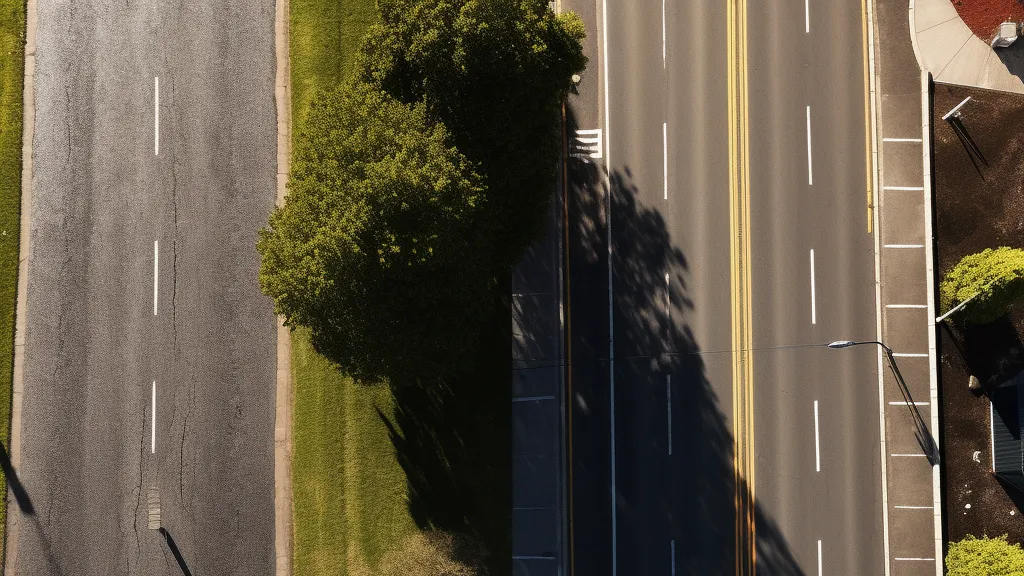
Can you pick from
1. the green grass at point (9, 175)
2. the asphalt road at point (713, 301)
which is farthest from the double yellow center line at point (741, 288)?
the green grass at point (9, 175)

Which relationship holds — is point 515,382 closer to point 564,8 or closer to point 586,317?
point 586,317

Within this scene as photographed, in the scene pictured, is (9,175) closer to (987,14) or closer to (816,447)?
(816,447)

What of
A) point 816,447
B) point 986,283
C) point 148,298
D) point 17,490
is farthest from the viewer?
point 148,298

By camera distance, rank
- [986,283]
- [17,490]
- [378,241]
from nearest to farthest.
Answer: [378,241] < [986,283] < [17,490]

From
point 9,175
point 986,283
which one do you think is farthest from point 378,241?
point 986,283

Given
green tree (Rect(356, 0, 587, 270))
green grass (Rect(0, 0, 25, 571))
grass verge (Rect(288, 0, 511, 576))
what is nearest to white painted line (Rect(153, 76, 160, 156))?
green grass (Rect(0, 0, 25, 571))

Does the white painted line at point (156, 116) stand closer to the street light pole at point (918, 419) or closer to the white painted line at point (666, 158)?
the white painted line at point (666, 158)
